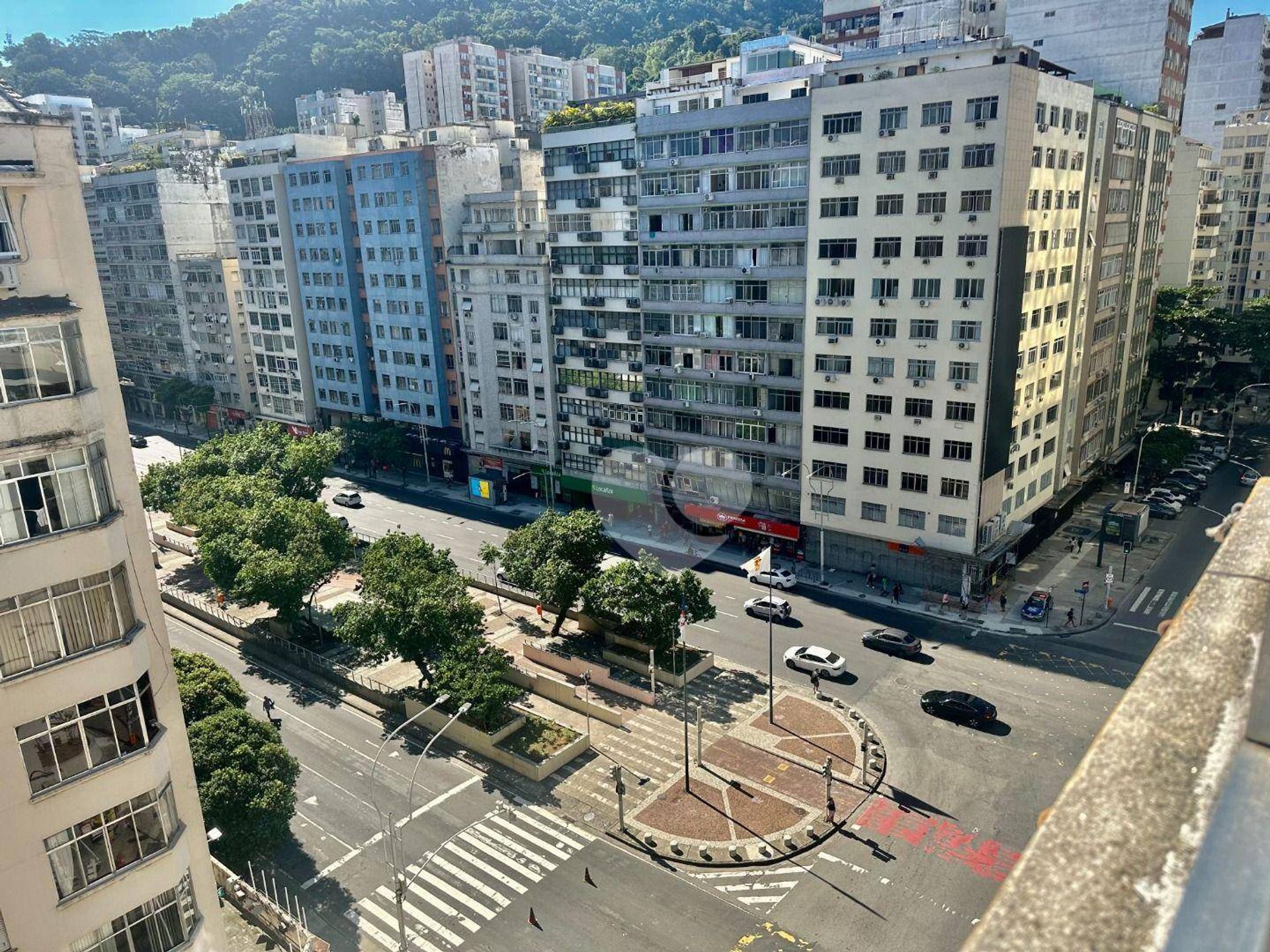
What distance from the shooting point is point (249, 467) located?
75.2 m

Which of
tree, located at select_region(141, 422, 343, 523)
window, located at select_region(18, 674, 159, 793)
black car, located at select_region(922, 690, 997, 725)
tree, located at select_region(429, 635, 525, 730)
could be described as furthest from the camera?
tree, located at select_region(141, 422, 343, 523)

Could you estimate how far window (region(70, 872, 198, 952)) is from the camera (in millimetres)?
18203

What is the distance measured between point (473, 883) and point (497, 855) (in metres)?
1.88

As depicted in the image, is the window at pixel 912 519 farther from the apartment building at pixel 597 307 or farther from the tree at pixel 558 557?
the apartment building at pixel 597 307

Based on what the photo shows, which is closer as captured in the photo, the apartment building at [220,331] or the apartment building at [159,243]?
the apartment building at [220,331]

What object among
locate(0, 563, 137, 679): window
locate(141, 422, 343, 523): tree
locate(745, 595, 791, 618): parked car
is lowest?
locate(745, 595, 791, 618): parked car

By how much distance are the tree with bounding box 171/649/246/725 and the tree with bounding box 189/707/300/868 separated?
2.21 meters

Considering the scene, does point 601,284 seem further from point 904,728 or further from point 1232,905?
point 1232,905

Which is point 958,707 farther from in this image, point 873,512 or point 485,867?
point 485,867

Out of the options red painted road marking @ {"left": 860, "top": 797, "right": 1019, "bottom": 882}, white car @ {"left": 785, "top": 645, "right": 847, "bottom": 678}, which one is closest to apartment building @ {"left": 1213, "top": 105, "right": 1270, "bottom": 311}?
white car @ {"left": 785, "top": 645, "right": 847, "bottom": 678}

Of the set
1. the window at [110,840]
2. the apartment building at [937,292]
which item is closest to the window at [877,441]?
the apartment building at [937,292]

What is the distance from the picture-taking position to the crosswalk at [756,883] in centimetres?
3541

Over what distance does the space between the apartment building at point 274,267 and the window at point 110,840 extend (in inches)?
3723

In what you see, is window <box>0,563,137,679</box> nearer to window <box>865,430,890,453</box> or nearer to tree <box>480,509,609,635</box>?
tree <box>480,509,609,635</box>
